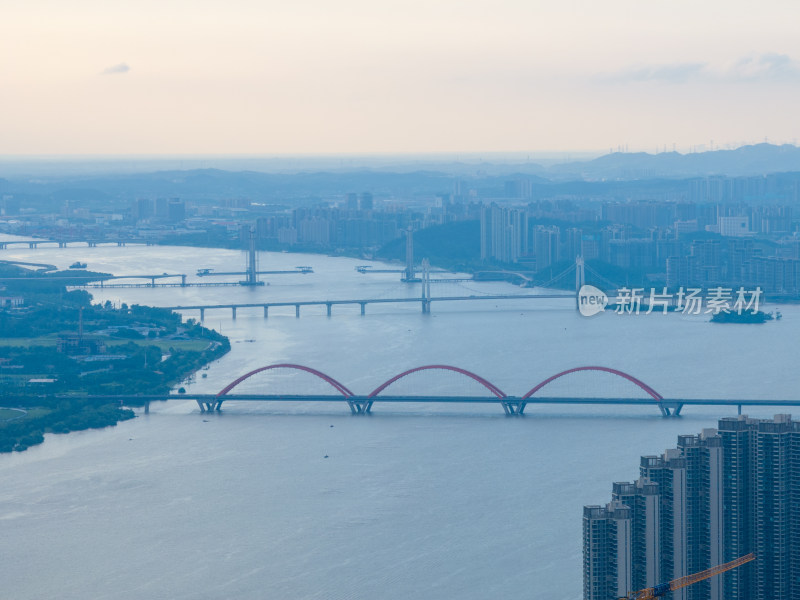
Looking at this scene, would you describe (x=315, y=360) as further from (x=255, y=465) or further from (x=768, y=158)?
(x=768, y=158)

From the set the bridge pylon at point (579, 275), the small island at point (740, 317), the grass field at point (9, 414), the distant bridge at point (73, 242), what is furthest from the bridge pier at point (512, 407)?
the distant bridge at point (73, 242)

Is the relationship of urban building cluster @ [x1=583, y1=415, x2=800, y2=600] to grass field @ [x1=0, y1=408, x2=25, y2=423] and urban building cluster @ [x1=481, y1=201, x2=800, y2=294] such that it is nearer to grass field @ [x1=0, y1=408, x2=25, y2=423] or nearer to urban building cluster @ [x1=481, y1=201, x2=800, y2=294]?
grass field @ [x1=0, y1=408, x2=25, y2=423]

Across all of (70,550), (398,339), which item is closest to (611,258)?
(398,339)

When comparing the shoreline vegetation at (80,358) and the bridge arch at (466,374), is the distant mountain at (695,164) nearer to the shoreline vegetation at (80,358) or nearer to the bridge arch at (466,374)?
the shoreline vegetation at (80,358)

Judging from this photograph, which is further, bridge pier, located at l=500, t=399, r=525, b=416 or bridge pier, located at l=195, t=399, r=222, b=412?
bridge pier, located at l=195, t=399, r=222, b=412

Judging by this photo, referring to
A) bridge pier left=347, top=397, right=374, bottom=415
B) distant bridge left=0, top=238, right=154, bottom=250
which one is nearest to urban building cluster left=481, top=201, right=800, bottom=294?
distant bridge left=0, top=238, right=154, bottom=250

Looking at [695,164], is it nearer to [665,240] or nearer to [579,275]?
[665,240]
